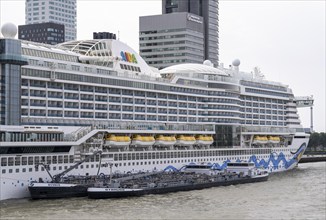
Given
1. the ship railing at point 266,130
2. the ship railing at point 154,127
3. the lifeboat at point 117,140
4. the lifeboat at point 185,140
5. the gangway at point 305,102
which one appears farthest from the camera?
the gangway at point 305,102

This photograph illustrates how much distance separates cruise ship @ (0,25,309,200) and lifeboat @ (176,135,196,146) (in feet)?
0.61

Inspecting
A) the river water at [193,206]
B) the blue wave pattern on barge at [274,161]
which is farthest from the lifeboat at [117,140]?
the blue wave pattern on barge at [274,161]

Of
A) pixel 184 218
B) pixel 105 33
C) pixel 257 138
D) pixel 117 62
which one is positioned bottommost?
pixel 184 218

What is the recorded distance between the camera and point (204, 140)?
91938 millimetres

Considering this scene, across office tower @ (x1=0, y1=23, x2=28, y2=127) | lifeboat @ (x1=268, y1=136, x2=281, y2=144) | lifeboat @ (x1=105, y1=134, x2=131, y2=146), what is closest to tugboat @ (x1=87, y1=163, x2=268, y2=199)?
lifeboat @ (x1=105, y1=134, x2=131, y2=146)

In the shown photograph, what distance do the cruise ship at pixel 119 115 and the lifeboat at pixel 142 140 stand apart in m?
0.14

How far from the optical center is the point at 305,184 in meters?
82.9

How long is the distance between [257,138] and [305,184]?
22.9 m

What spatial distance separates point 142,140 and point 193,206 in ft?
65.4

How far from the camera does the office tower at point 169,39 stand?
18750 centimetres

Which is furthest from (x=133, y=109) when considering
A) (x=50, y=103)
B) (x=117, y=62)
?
(x=50, y=103)

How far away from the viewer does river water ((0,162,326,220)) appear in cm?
5409

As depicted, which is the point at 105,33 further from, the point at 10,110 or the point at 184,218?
the point at 184,218

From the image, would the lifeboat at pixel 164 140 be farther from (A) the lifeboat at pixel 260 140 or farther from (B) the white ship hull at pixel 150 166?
(A) the lifeboat at pixel 260 140
